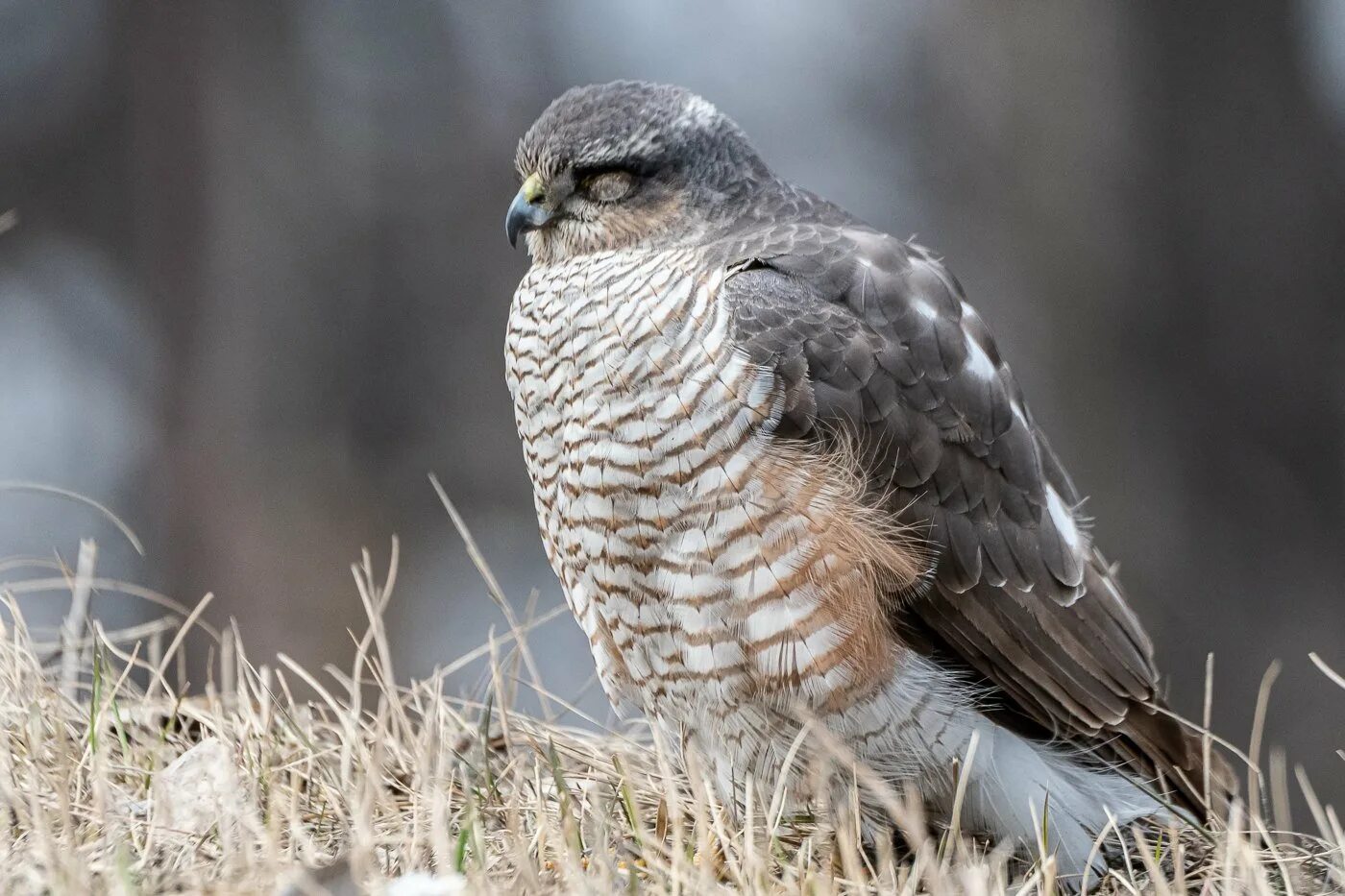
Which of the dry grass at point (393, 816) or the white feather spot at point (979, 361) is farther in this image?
the white feather spot at point (979, 361)

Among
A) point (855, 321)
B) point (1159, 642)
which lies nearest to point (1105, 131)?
point (1159, 642)

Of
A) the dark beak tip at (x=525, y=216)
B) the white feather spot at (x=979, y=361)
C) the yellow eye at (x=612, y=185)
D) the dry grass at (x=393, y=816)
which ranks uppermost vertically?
the yellow eye at (x=612, y=185)

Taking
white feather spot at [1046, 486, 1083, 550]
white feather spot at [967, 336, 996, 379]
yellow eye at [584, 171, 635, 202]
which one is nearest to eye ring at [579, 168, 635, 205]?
yellow eye at [584, 171, 635, 202]

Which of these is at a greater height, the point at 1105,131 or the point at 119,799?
the point at 1105,131

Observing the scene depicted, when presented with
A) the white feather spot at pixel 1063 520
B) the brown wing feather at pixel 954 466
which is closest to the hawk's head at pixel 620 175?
the brown wing feather at pixel 954 466

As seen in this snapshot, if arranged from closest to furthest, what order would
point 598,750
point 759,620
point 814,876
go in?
point 814,876
point 759,620
point 598,750

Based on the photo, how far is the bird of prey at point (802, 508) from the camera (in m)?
2.70

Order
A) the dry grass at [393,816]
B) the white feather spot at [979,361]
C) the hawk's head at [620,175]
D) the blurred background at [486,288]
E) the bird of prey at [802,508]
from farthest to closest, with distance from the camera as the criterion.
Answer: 1. the blurred background at [486,288]
2. the hawk's head at [620,175]
3. the white feather spot at [979,361]
4. the bird of prey at [802,508]
5. the dry grass at [393,816]

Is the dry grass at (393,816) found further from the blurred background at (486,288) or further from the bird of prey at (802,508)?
the blurred background at (486,288)

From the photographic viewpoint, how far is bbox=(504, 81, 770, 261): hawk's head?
3.19 meters

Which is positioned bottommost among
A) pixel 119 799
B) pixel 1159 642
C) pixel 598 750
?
pixel 1159 642

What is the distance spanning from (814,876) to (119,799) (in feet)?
4.42

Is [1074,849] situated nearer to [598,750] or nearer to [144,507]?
[598,750]

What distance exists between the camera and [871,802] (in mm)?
2885
